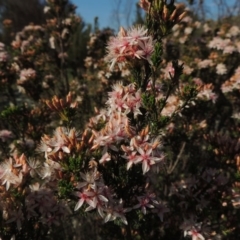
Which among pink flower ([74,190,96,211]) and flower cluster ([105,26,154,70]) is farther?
flower cluster ([105,26,154,70])

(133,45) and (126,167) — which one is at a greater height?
(133,45)

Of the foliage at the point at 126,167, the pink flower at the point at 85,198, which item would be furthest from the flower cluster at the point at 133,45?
the pink flower at the point at 85,198

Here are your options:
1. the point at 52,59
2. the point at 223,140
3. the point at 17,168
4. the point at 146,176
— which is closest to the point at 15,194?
the point at 17,168

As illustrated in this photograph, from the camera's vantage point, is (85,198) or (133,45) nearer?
(85,198)

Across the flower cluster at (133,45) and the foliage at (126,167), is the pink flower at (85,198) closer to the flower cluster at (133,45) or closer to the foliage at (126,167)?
the foliage at (126,167)

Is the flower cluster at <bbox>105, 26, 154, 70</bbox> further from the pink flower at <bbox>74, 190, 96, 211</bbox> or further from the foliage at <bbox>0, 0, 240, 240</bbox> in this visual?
the pink flower at <bbox>74, 190, 96, 211</bbox>

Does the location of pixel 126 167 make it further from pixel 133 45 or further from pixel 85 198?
pixel 133 45

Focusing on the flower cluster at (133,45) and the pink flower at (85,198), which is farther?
the flower cluster at (133,45)

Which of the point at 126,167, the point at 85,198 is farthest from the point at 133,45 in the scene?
the point at 85,198

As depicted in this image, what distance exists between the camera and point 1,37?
2917cm

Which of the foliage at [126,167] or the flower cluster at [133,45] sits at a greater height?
the flower cluster at [133,45]

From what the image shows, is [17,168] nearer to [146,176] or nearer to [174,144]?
[146,176]

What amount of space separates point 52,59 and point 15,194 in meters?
5.03

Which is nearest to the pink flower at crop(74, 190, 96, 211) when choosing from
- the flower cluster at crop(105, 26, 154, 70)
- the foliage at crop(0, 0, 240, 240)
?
the foliage at crop(0, 0, 240, 240)
